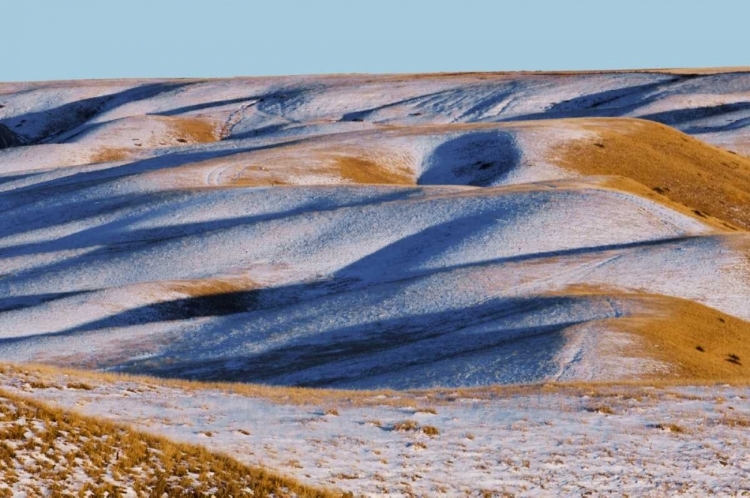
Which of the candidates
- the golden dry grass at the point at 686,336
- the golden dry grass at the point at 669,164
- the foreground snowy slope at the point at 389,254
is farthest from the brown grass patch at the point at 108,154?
the golden dry grass at the point at 686,336

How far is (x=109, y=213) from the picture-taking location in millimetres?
96938

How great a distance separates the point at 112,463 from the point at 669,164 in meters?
103

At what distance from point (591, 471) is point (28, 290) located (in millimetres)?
55381

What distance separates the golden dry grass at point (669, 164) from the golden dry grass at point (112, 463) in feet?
285

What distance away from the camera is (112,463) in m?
24.1

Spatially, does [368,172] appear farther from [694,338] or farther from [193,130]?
[694,338]

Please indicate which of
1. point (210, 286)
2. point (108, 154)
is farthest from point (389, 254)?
point (108, 154)

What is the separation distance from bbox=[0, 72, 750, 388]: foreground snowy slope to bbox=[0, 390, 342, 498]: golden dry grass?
79.9 feet

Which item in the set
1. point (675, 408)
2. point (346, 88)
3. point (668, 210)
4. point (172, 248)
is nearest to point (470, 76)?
point (346, 88)

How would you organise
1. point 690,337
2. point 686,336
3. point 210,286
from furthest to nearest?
point 210,286
point 690,337
point 686,336

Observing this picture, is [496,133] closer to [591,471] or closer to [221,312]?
[221,312]

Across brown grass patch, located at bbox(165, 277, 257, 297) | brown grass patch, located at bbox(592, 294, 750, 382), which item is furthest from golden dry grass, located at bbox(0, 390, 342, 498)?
brown grass patch, located at bbox(165, 277, 257, 297)

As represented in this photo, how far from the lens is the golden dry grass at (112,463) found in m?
23.1

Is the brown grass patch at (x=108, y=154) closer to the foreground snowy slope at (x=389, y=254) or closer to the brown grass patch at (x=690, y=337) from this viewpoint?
the foreground snowy slope at (x=389, y=254)
